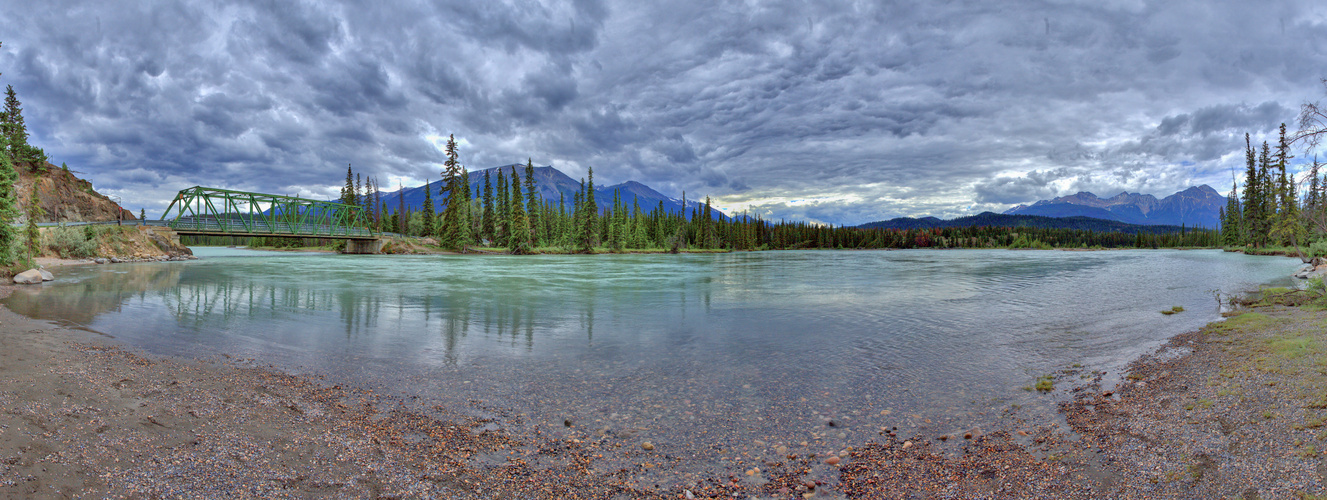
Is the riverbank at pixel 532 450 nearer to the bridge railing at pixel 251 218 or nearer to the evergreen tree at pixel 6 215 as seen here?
the evergreen tree at pixel 6 215

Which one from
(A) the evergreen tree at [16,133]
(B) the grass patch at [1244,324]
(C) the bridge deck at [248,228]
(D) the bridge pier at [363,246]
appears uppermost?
(A) the evergreen tree at [16,133]

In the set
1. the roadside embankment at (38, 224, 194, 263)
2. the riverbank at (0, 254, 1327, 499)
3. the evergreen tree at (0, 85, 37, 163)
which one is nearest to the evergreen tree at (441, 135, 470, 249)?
the roadside embankment at (38, 224, 194, 263)

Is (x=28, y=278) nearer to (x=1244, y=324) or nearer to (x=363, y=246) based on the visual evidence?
(x=1244, y=324)

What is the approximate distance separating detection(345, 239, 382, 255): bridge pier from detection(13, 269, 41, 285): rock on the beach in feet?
230

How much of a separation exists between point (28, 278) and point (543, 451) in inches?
1532

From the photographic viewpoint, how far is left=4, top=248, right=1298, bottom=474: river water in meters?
9.25

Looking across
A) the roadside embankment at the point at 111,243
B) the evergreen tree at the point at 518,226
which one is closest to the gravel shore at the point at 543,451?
the roadside embankment at the point at 111,243

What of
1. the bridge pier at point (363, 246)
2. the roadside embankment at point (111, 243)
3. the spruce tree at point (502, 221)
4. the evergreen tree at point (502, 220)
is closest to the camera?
the roadside embankment at point (111, 243)

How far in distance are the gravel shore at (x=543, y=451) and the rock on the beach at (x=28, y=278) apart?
28.6 metres

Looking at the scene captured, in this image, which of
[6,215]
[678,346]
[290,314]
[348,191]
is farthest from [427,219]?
[678,346]

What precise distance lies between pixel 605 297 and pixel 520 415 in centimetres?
2032

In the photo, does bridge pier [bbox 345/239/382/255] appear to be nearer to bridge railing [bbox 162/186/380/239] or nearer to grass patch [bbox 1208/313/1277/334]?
bridge railing [bbox 162/186/380/239]

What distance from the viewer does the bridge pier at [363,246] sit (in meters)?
98.2

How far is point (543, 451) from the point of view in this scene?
24.1ft
